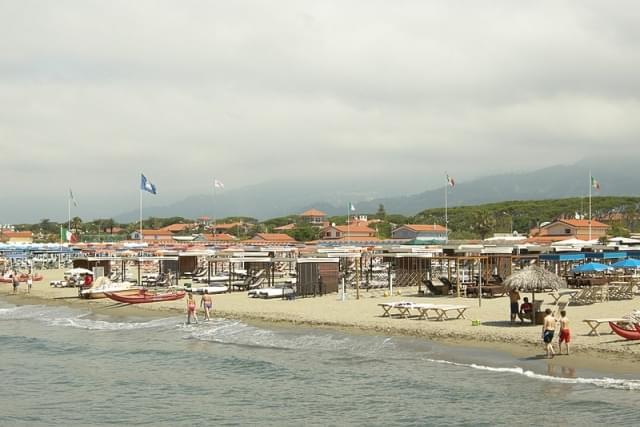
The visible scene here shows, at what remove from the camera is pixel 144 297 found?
121ft

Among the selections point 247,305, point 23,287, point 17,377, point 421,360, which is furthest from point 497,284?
point 23,287

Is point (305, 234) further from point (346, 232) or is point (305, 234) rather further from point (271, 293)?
point (271, 293)

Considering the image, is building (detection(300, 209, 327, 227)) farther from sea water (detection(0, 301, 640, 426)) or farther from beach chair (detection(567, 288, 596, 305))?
sea water (detection(0, 301, 640, 426))

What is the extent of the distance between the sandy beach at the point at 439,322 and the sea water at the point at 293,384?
104 centimetres

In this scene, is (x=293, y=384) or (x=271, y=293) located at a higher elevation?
(x=271, y=293)

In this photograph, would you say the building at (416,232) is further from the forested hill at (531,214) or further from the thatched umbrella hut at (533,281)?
the thatched umbrella hut at (533,281)

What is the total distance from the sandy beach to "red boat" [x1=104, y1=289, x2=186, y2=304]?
18.4 inches

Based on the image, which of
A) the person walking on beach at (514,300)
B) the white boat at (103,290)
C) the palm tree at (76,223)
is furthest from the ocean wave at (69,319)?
the palm tree at (76,223)

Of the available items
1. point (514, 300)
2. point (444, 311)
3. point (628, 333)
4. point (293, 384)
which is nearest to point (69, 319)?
point (444, 311)

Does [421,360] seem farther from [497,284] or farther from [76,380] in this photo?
[497,284]

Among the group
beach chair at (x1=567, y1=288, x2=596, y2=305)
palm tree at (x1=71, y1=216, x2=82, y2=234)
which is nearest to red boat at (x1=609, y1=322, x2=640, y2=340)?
beach chair at (x1=567, y1=288, x2=596, y2=305)

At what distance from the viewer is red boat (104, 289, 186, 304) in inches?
1442

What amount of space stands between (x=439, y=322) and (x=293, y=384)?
8.23 m

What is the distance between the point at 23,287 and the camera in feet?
172
